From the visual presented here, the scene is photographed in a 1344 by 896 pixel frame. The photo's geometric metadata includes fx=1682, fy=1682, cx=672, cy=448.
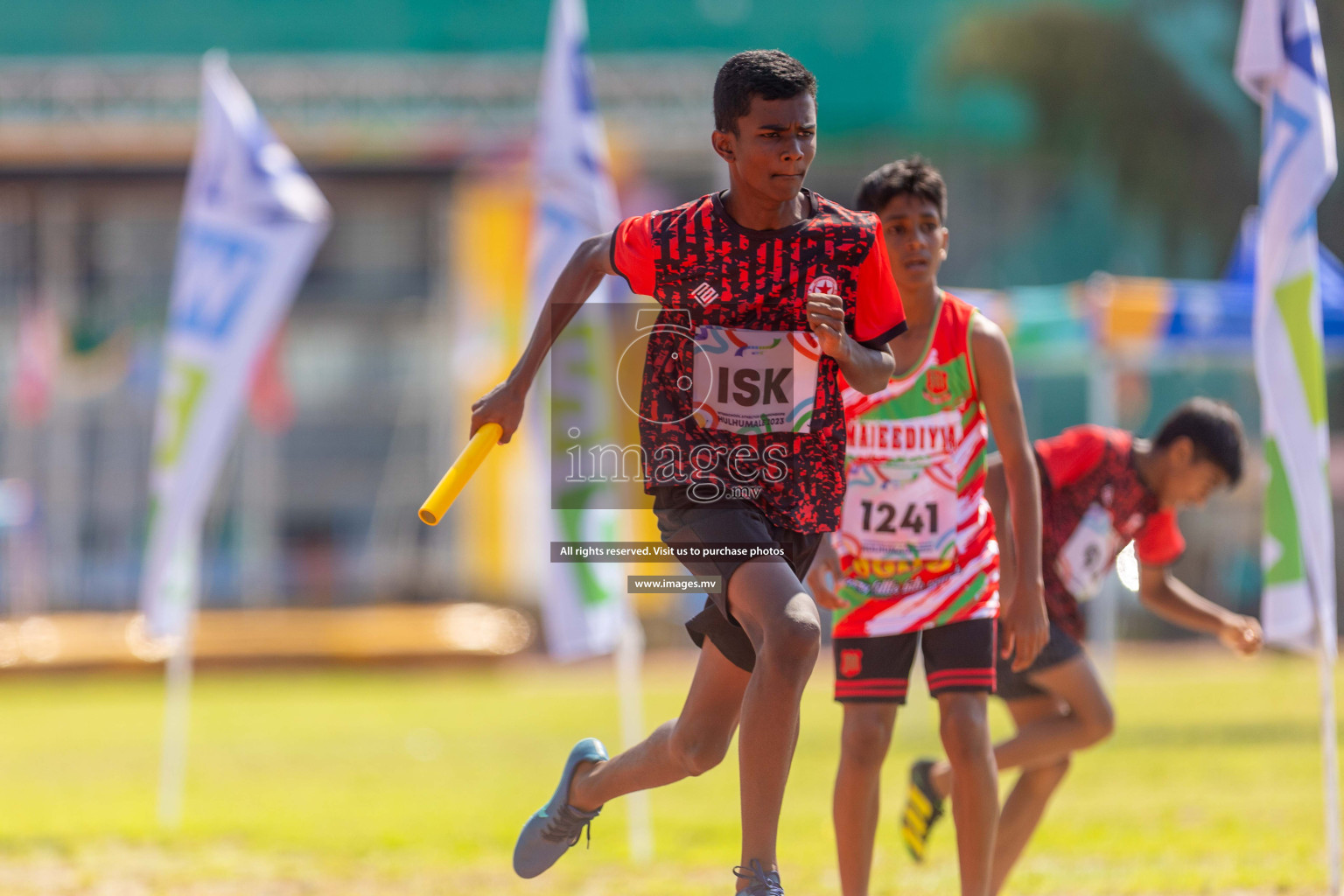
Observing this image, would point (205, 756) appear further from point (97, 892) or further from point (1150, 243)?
point (1150, 243)

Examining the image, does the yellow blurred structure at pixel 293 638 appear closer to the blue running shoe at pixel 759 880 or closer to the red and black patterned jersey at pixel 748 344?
the red and black patterned jersey at pixel 748 344

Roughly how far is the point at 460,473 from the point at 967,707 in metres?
1.55

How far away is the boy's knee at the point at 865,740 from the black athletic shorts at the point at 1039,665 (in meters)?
0.77

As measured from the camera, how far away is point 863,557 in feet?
15.3

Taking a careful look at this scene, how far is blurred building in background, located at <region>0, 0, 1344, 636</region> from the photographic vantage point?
28812mm

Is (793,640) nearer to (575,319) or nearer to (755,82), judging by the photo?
(755,82)

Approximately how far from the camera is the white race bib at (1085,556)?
548cm

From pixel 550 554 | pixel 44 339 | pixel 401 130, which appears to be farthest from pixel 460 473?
pixel 401 130

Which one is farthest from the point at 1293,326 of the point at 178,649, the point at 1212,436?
the point at 178,649

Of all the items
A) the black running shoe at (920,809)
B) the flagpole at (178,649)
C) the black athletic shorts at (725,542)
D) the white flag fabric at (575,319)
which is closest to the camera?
the black athletic shorts at (725,542)

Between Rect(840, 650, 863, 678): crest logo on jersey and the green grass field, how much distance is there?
5.32ft

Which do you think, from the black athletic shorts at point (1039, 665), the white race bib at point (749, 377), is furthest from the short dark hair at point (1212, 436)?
the white race bib at point (749, 377)

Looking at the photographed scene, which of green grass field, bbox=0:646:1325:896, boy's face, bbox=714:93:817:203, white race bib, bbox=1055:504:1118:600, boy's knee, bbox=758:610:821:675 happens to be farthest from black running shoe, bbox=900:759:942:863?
boy's face, bbox=714:93:817:203

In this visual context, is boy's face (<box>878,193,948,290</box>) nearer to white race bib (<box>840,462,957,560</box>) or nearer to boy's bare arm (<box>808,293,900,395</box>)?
white race bib (<box>840,462,957,560</box>)
